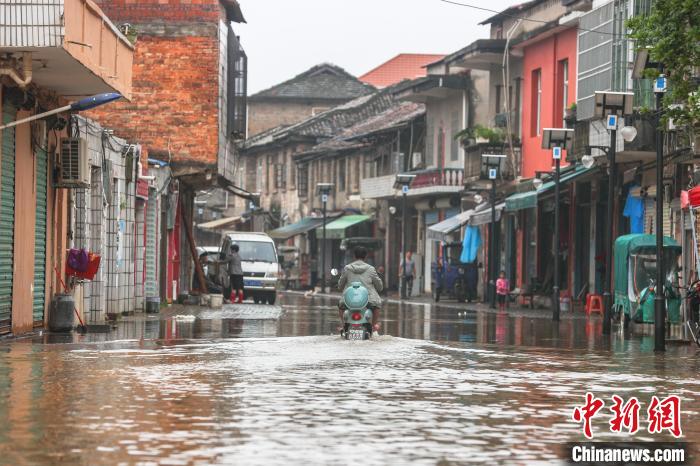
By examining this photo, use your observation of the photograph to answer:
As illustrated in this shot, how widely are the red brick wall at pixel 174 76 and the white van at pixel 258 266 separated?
653 centimetres

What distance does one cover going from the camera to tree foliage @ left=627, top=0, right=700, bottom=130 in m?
20.5

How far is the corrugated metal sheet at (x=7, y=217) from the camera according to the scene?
2125 cm

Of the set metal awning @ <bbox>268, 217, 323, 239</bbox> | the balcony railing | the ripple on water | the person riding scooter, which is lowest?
the ripple on water

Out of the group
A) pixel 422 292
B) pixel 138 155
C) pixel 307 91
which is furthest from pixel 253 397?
pixel 307 91

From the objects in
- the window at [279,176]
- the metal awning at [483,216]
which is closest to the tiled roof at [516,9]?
the metal awning at [483,216]

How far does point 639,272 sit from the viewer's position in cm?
2820

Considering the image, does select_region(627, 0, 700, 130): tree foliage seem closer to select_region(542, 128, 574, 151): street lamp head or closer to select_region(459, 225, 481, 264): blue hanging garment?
select_region(542, 128, 574, 151): street lamp head

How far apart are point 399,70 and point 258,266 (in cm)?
5286

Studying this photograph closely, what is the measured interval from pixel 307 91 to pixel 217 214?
971 centimetres

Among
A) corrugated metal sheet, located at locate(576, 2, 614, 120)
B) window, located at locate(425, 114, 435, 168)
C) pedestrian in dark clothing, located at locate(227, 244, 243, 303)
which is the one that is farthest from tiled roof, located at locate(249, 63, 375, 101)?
corrugated metal sheet, located at locate(576, 2, 614, 120)

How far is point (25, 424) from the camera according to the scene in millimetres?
10922

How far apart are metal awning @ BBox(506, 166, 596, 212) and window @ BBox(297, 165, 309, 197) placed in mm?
36381

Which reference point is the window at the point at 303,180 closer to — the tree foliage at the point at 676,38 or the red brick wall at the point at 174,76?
the red brick wall at the point at 174,76

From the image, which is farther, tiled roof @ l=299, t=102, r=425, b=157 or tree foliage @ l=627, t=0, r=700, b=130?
tiled roof @ l=299, t=102, r=425, b=157
